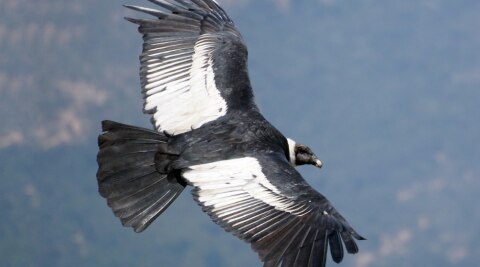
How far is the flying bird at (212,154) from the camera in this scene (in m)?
7.89

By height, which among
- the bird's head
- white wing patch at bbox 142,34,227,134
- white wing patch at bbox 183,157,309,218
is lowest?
the bird's head

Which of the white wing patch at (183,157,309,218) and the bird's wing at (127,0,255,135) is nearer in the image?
the white wing patch at (183,157,309,218)

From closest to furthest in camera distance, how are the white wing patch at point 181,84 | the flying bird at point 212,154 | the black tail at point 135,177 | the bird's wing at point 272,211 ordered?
the bird's wing at point 272,211
the flying bird at point 212,154
the black tail at point 135,177
the white wing patch at point 181,84

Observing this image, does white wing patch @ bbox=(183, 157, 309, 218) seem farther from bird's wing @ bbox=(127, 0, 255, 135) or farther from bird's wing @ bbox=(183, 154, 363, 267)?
bird's wing @ bbox=(127, 0, 255, 135)

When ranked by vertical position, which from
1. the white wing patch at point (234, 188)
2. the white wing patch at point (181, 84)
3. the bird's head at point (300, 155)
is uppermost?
the white wing patch at point (181, 84)

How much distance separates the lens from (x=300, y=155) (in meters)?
9.43

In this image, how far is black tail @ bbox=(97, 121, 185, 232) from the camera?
8688mm

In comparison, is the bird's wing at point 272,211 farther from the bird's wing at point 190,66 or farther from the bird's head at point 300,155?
the bird's head at point 300,155

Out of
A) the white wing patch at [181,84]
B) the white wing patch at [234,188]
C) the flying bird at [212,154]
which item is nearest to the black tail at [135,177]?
the flying bird at [212,154]

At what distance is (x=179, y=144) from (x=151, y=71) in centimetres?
112

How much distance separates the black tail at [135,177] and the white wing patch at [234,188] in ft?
1.47

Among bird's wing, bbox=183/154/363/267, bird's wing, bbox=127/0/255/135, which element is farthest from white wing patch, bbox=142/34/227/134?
bird's wing, bbox=183/154/363/267

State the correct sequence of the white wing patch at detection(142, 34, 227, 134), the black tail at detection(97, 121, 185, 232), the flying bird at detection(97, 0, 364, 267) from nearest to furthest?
the flying bird at detection(97, 0, 364, 267) → the black tail at detection(97, 121, 185, 232) → the white wing patch at detection(142, 34, 227, 134)

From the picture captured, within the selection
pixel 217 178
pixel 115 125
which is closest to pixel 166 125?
pixel 115 125
